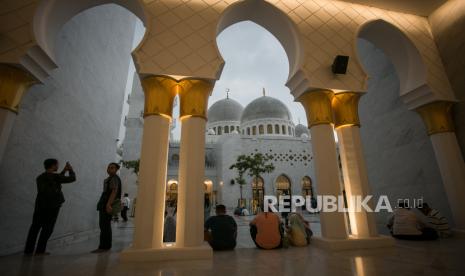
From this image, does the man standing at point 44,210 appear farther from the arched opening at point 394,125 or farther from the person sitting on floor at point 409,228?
the arched opening at point 394,125

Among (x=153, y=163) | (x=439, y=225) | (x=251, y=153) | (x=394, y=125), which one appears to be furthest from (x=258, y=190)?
(x=153, y=163)

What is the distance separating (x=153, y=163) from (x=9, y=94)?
2.04 meters

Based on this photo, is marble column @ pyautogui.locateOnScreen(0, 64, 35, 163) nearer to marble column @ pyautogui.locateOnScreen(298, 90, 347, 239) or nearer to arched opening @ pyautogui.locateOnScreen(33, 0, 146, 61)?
arched opening @ pyautogui.locateOnScreen(33, 0, 146, 61)

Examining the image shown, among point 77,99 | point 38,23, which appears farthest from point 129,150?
point 38,23

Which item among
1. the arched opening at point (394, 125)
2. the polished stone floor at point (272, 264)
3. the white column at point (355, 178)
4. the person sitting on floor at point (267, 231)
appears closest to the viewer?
the polished stone floor at point (272, 264)

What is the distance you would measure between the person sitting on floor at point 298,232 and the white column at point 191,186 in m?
1.66

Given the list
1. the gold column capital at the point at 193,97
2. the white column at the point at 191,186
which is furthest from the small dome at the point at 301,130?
the white column at the point at 191,186

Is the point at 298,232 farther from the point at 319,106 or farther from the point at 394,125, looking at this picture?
the point at 394,125

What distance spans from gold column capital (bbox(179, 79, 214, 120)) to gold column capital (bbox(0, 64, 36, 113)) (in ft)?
6.93

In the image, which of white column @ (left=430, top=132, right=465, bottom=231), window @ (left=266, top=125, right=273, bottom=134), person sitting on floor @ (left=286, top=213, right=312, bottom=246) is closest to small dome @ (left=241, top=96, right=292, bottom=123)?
window @ (left=266, top=125, right=273, bottom=134)

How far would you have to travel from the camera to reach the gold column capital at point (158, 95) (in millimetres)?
3561

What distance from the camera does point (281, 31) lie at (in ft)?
15.6

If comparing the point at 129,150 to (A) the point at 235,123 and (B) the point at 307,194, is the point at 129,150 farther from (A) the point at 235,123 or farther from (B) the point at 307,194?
(B) the point at 307,194

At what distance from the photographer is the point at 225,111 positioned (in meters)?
33.4
